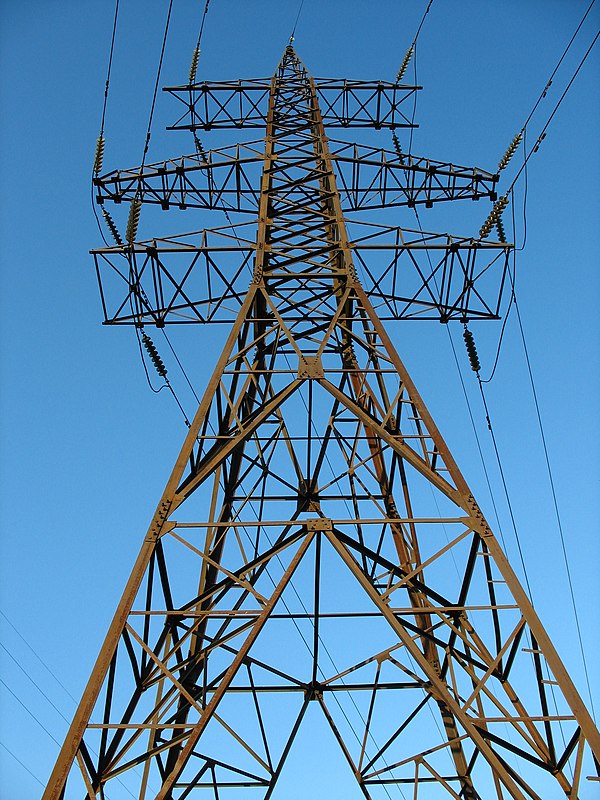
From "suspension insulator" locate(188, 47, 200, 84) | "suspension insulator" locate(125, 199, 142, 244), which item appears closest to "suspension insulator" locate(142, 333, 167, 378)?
"suspension insulator" locate(125, 199, 142, 244)

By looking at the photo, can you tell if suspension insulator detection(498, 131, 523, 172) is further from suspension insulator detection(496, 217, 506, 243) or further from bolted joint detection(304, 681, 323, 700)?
bolted joint detection(304, 681, 323, 700)

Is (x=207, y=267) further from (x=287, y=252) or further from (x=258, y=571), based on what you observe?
(x=258, y=571)

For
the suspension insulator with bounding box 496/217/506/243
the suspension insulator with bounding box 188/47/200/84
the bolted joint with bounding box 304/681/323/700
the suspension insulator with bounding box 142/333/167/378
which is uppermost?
the suspension insulator with bounding box 188/47/200/84

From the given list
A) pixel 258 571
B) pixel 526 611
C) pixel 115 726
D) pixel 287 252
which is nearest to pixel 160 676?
pixel 115 726

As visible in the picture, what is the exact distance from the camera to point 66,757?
734 centimetres

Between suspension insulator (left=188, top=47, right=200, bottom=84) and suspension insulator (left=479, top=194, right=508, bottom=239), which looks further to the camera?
suspension insulator (left=188, top=47, right=200, bottom=84)

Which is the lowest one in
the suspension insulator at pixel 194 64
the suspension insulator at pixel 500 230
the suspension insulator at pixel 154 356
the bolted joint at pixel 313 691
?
the bolted joint at pixel 313 691

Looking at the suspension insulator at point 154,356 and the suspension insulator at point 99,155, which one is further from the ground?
the suspension insulator at point 99,155

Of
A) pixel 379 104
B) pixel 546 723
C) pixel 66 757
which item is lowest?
pixel 66 757

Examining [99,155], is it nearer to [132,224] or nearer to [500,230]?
[132,224]

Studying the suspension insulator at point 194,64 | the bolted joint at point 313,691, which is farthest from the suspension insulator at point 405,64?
the bolted joint at point 313,691

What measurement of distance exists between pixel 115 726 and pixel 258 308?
735cm

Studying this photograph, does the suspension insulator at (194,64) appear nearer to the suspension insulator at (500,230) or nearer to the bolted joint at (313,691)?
the suspension insulator at (500,230)

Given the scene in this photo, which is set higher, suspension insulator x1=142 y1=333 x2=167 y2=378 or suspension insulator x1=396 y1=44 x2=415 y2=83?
suspension insulator x1=396 y1=44 x2=415 y2=83
